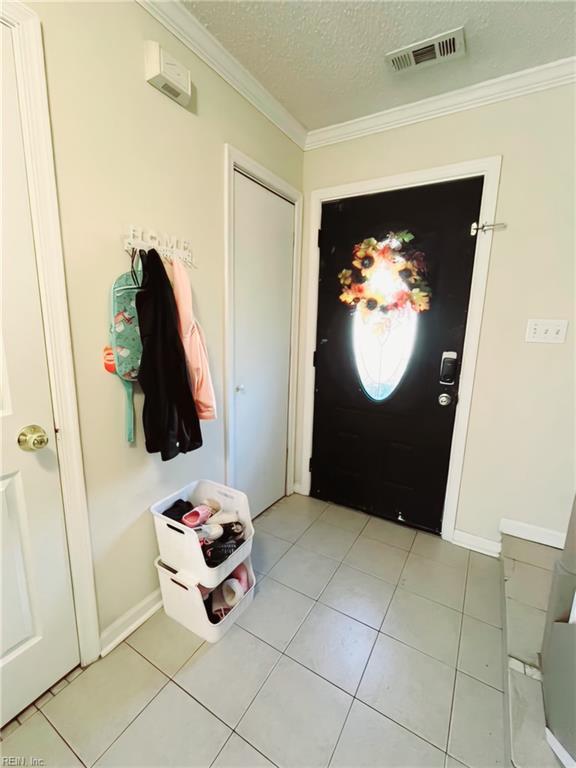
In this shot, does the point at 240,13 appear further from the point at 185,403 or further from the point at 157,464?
the point at 157,464

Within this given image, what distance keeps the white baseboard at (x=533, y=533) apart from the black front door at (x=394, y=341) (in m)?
0.36

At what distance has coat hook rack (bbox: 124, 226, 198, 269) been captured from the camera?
1.31 m

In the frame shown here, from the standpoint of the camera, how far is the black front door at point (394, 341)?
1910 mm

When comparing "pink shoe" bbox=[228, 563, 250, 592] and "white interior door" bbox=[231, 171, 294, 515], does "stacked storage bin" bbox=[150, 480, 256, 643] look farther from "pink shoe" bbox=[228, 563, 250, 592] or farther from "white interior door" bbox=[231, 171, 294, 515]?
"white interior door" bbox=[231, 171, 294, 515]

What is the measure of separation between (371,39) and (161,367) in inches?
64.0

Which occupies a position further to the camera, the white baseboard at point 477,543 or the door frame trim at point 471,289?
the white baseboard at point 477,543

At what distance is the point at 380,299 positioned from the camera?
208cm

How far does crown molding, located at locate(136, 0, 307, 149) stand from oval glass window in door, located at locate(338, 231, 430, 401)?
841 mm

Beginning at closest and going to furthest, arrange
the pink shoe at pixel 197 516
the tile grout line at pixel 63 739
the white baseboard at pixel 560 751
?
the white baseboard at pixel 560 751 → the tile grout line at pixel 63 739 → the pink shoe at pixel 197 516

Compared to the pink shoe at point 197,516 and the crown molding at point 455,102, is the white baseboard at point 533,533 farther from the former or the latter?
the crown molding at point 455,102

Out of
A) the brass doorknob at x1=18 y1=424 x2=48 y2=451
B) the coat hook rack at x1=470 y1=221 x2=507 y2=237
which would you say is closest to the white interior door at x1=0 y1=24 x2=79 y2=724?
the brass doorknob at x1=18 y1=424 x2=48 y2=451

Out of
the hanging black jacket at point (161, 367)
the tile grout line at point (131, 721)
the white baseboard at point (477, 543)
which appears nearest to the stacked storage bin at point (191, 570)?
the tile grout line at point (131, 721)

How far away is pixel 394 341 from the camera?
2.10 meters

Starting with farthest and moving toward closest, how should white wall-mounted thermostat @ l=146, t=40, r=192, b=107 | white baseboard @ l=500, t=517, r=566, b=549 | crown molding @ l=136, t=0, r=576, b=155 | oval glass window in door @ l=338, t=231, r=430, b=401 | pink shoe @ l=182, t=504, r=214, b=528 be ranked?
oval glass window in door @ l=338, t=231, r=430, b=401
white baseboard @ l=500, t=517, r=566, b=549
pink shoe @ l=182, t=504, r=214, b=528
crown molding @ l=136, t=0, r=576, b=155
white wall-mounted thermostat @ l=146, t=40, r=192, b=107
